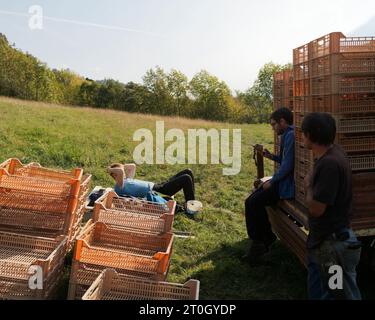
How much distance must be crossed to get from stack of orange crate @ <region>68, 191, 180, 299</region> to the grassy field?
2.11ft

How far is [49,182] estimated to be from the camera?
4.99 m

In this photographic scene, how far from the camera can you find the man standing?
3146 millimetres

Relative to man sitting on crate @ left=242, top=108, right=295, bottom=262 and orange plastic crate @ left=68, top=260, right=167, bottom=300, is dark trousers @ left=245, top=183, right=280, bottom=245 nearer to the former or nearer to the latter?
man sitting on crate @ left=242, top=108, right=295, bottom=262

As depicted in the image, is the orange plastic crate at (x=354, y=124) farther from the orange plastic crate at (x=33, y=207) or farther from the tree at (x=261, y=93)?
the tree at (x=261, y=93)

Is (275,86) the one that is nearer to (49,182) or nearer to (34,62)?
(49,182)

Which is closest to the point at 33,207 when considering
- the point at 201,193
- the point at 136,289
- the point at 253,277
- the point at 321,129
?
the point at 136,289

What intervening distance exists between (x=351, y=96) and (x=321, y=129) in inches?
53.4

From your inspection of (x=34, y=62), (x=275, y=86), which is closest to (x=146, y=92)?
(x=34, y=62)

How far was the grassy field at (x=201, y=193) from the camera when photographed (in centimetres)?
515

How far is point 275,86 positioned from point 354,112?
9.06ft

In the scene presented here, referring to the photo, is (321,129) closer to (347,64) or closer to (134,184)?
(347,64)

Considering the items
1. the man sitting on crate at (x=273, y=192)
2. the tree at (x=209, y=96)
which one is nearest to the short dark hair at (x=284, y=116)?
the man sitting on crate at (x=273, y=192)

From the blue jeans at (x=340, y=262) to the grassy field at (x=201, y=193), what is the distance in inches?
60.6
